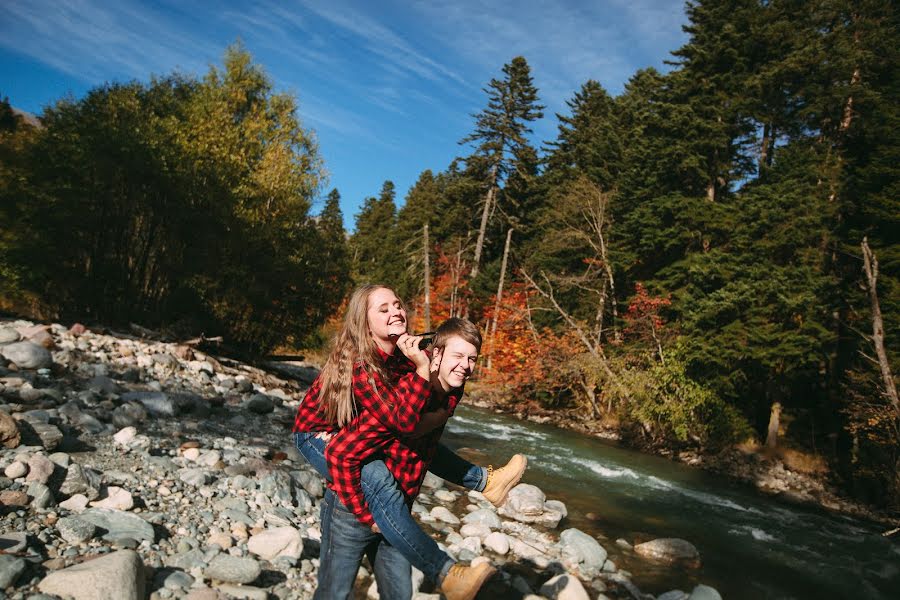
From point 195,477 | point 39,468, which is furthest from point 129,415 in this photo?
point 39,468

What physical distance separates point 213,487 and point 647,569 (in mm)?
4730

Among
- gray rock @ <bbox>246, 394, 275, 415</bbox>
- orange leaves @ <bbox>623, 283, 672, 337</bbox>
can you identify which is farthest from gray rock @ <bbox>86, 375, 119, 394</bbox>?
orange leaves @ <bbox>623, 283, 672, 337</bbox>

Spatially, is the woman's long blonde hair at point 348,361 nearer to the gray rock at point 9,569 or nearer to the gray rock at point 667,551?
the gray rock at point 9,569

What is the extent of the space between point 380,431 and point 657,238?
17272 mm

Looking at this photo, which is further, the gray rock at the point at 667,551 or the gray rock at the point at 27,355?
the gray rock at the point at 27,355

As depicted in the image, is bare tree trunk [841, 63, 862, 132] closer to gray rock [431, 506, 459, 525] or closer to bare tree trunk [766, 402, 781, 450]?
bare tree trunk [766, 402, 781, 450]

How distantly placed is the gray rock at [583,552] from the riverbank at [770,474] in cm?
776

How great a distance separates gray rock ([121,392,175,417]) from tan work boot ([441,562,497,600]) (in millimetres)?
6070

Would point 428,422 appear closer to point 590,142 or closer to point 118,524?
point 118,524

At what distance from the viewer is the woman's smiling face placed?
8.29ft

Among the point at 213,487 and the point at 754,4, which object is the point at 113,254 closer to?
the point at 213,487

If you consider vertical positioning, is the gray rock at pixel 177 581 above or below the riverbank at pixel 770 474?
above

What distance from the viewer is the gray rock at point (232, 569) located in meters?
3.44

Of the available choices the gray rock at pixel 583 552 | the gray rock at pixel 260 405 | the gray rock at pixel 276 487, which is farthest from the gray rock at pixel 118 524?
the gray rock at pixel 260 405
